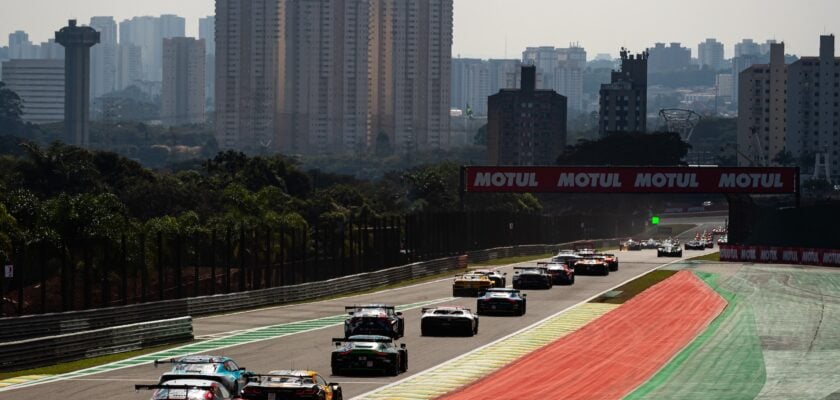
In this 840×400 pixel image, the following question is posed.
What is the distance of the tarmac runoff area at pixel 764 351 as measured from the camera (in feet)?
130

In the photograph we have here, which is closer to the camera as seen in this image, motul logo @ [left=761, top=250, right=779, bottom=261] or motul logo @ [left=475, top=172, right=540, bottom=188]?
motul logo @ [left=761, top=250, right=779, bottom=261]

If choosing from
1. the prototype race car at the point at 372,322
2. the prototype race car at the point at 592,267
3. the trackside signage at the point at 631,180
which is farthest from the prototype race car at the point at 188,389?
the trackside signage at the point at 631,180

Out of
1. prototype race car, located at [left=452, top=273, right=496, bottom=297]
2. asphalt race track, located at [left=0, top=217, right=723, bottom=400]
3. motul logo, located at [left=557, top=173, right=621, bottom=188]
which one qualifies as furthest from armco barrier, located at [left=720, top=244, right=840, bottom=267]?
prototype race car, located at [left=452, top=273, right=496, bottom=297]

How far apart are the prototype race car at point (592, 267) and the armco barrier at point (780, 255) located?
22.7 m

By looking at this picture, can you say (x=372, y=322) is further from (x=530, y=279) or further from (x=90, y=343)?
(x=530, y=279)

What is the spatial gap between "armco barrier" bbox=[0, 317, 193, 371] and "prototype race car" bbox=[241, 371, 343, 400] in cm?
1104

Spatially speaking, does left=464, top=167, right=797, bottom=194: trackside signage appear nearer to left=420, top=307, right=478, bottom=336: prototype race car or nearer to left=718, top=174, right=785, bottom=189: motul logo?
left=718, top=174, right=785, bottom=189: motul logo

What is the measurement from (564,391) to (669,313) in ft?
87.9

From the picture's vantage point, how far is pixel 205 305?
60.6 meters

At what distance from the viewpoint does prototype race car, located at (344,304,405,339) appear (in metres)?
47.3

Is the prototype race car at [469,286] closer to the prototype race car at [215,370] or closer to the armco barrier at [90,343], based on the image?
the armco barrier at [90,343]

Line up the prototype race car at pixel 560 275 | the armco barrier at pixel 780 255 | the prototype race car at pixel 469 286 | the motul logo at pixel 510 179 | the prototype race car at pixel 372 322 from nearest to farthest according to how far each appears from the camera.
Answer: the prototype race car at pixel 372 322, the prototype race car at pixel 469 286, the prototype race car at pixel 560 275, the armco barrier at pixel 780 255, the motul logo at pixel 510 179

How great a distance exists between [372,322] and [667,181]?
6823cm

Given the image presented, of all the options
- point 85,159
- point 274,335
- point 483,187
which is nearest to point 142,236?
point 274,335
